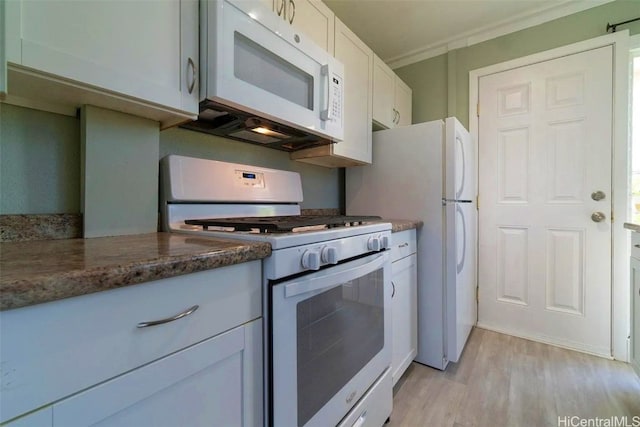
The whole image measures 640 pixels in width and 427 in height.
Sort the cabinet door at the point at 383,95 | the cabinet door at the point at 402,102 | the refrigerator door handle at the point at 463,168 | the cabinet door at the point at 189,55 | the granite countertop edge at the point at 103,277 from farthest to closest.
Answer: the cabinet door at the point at 402,102, the cabinet door at the point at 383,95, the refrigerator door handle at the point at 463,168, the cabinet door at the point at 189,55, the granite countertop edge at the point at 103,277

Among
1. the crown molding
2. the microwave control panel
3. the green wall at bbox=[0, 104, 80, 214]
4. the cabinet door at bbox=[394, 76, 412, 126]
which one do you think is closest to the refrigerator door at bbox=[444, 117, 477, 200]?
the cabinet door at bbox=[394, 76, 412, 126]

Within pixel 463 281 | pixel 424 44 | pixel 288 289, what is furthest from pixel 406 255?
pixel 424 44

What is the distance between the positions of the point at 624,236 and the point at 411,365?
165 cm

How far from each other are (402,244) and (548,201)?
1371mm

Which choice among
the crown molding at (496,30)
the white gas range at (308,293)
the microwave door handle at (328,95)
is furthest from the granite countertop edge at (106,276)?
the crown molding at (496,30)

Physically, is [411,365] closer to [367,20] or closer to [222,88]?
[222,88]

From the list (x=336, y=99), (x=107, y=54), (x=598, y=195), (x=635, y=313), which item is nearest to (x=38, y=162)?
(x=107, y=54)

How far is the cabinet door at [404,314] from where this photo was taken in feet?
4.97

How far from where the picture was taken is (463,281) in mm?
1927

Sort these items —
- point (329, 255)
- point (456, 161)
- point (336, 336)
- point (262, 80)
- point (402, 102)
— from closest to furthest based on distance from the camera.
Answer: point (329, 255)
point (336, 336)
point (262, 80)
point (456, 161)
point (402, 102)

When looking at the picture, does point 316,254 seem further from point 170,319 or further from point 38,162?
point 38,162

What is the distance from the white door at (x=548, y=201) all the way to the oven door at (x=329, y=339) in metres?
1.51

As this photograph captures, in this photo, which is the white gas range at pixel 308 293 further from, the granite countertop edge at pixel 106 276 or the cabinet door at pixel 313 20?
the cabinet door at pixel 313 20

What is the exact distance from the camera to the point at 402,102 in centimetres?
245
